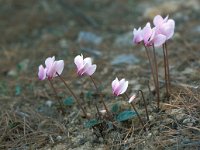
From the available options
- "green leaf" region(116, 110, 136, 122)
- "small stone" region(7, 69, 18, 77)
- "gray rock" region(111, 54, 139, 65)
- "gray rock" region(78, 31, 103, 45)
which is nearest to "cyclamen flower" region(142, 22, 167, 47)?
"green leaf" region(116, 110, 136, 122)

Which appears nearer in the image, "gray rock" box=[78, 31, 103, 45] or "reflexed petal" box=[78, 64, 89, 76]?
"reflexed petal" box=[78, 64, 89, 76]

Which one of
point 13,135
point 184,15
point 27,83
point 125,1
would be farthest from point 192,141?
point 125,1

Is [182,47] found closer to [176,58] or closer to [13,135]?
[176,58]

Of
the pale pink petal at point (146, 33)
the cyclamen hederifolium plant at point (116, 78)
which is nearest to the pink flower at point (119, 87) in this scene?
the cyclamen hederifolium plant at point (116, 78)

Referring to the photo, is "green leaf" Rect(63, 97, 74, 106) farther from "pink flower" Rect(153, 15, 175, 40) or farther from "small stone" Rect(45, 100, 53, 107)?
"pink flower" Rect(153, 15, 175, 40)

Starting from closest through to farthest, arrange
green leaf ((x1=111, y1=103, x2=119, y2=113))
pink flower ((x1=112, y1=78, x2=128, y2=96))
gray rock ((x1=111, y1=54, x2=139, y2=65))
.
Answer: pink flower ((x1=112, y1=78, x2=128, y2=96)), green leaf ((x1=111, y1=103, x2=119, y2=113)), gray rock ((x1=111, y1=54, x2=139, y2=65))

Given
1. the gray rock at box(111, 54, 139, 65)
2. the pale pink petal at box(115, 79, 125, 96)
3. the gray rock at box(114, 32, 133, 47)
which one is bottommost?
the pale pink petal at box(115, 79, 125, 96)

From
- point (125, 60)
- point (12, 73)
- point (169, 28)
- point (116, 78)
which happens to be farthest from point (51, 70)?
point (12, 73)
